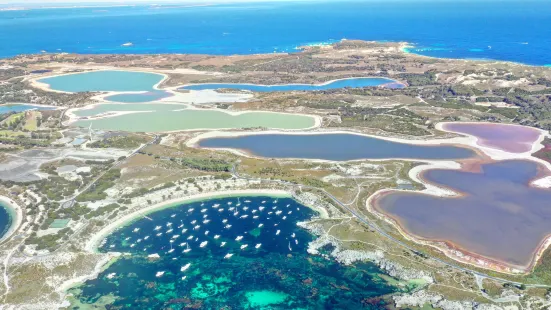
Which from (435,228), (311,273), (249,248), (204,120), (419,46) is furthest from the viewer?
(419,46)

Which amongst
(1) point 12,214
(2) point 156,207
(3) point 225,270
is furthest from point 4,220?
(3) point 225,270

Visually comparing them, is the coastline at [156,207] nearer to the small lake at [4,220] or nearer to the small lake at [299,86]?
the small lake at [4,220]

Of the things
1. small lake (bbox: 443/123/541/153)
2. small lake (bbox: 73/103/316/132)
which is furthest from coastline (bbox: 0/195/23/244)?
small lake (bbox: 443/123/541/153)

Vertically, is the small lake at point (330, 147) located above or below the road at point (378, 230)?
above

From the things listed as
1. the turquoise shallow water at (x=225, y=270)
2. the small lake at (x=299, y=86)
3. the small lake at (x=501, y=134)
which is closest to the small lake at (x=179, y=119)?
the small lake at (x=299, y=86)

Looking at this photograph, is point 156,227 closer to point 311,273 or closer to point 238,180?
point 238,180

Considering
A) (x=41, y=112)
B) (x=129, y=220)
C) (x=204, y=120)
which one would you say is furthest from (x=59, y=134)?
(x=129, y=220)

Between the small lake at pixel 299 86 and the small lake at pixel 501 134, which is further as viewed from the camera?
the small lake at pixel 299 86
